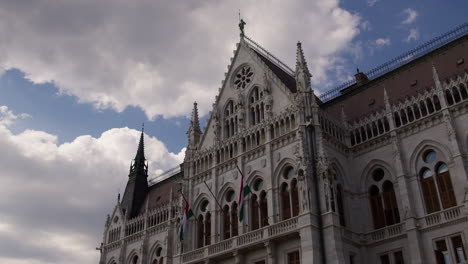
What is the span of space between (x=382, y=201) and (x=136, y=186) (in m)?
32.1

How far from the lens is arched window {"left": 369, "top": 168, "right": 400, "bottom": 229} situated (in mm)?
33438

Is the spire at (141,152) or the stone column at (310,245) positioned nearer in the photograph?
the stone column at (310,245)

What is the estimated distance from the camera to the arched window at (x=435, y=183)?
31.3 metres

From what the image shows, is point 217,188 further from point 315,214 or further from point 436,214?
point 436,214

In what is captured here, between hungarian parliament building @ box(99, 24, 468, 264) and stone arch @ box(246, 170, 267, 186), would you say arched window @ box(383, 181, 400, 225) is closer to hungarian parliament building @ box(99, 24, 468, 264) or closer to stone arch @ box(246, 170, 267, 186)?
hungarian parliament building @ box(99, 24, 468, 264)

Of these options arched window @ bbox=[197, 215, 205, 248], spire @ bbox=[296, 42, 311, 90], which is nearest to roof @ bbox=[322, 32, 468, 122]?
spire @ bbox=[296, 42, 311, 90]

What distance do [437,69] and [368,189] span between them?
10195 mm

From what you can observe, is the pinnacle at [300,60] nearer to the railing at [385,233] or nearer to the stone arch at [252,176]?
the stone arch at [252,176]

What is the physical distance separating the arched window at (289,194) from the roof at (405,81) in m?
7.71

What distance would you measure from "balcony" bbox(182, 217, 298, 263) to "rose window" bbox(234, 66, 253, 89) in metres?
13.4

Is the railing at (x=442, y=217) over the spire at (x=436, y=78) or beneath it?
beneath

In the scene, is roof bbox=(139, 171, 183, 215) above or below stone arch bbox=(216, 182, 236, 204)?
above

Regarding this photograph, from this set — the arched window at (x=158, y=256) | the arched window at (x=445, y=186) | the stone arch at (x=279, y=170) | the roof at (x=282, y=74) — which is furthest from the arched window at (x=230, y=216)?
the arched window at (x=445, y=186)

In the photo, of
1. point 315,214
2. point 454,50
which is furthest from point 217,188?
point 454,50
